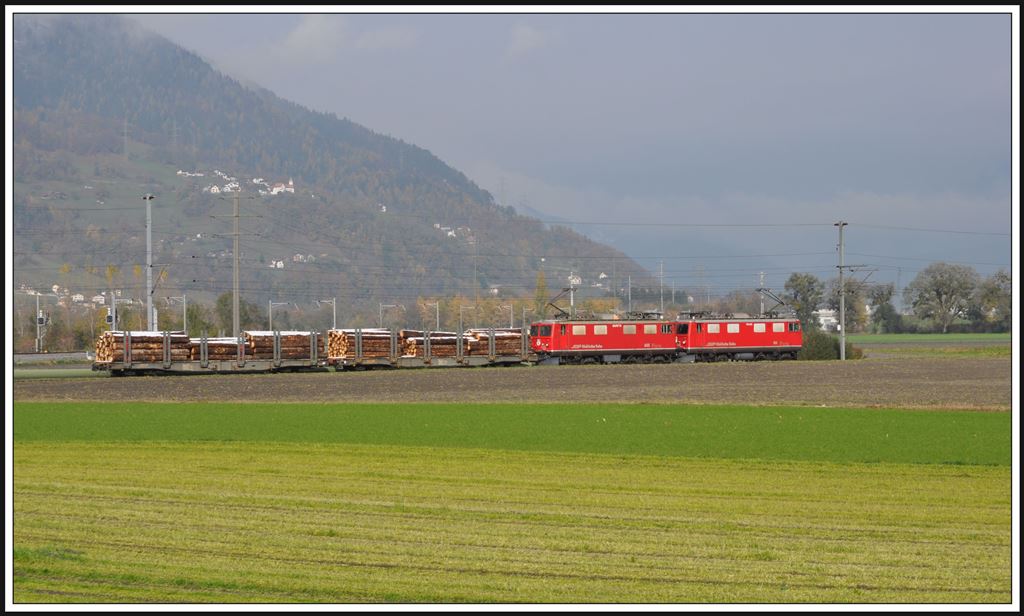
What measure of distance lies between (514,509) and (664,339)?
2129 inches

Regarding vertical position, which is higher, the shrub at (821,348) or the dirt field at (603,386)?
the shrub at (821,348)

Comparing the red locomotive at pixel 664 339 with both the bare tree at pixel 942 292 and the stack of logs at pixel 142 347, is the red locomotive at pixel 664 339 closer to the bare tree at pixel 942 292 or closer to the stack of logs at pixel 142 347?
the bare tree at pixel 942 292

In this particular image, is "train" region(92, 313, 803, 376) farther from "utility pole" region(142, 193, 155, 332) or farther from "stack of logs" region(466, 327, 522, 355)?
"utility pole" region(142, 193, 155, 332)

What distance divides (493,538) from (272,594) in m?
4.52

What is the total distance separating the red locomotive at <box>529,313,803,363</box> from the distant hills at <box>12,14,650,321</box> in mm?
21093

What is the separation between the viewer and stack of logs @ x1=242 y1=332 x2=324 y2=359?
200 feet

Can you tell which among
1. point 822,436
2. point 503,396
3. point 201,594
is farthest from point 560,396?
point 201,594

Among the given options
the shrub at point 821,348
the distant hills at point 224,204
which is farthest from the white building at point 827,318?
the distant hills at point 224,204

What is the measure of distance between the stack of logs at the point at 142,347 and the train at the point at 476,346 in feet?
0.15

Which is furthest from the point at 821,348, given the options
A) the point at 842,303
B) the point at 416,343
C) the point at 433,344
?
the point at 416,343

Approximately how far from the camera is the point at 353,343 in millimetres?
64000

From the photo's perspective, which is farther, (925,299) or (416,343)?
(925,299)

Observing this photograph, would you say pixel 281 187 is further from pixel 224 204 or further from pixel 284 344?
pixel 284 344

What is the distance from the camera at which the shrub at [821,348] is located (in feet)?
260
